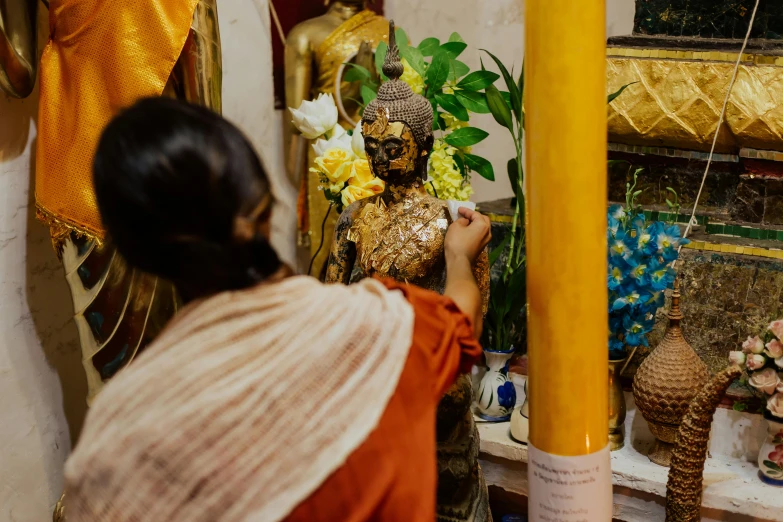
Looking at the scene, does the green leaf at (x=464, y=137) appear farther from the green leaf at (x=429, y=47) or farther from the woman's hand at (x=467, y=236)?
the woman's hand at (x=467, y=236)

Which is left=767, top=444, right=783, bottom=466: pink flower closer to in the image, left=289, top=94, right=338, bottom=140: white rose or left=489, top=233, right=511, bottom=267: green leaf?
left=489, top=233, right=511, bottom=267: green leaf

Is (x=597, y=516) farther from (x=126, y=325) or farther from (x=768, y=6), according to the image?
(x=768, y=6)

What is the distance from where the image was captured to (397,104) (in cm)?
126

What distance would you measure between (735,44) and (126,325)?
4.14 feet

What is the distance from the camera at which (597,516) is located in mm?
871

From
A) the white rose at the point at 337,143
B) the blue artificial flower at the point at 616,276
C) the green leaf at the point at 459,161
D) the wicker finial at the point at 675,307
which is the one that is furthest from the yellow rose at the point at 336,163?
the wicker finial at the point at 675,307

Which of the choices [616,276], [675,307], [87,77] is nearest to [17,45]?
[87,77]

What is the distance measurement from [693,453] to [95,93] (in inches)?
44.9

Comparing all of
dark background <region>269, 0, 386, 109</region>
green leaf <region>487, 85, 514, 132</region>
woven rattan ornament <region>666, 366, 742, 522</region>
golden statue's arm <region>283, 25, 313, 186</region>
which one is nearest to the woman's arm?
woven rattan ornament <region>666, 366, 742, 522</region>

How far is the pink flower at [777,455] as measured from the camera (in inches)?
55.6

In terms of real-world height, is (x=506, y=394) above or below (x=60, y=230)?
below

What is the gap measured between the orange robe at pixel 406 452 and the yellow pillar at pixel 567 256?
0.10 metres

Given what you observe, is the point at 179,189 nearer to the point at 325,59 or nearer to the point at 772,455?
the point at 772,455

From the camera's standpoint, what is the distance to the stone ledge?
1.41m
